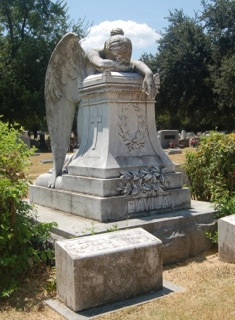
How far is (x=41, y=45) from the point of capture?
92.1 feet

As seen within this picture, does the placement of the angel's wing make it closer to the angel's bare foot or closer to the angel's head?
the angel's bare foot

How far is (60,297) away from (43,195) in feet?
8.80

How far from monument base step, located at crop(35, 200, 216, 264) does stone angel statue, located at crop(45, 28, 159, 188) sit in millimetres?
1394

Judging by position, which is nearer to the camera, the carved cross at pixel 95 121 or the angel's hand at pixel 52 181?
the carved cross at pixel 95 121

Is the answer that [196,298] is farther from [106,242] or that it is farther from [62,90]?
[62,90]

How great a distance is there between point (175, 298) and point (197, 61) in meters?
25.9

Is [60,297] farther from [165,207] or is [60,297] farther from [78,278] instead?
[165,207]

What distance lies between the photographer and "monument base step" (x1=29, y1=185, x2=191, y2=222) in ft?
15.9

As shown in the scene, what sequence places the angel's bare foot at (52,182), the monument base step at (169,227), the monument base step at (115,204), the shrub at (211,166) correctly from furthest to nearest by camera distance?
the shrub at (211,166), the angel's bare foot at (52,182), the monument base step at (115,204), the monument base step at (169,227)

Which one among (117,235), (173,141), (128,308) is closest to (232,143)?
(117,235)

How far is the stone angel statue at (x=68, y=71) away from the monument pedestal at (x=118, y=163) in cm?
35

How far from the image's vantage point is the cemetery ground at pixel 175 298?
3.38 m

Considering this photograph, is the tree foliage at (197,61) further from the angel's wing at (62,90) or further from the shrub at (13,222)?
the shrub at (13,222)

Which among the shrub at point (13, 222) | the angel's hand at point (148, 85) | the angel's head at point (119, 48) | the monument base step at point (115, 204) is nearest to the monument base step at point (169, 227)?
the monument base step at point (115, 204)
